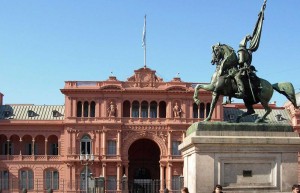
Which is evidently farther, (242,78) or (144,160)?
(144,160)

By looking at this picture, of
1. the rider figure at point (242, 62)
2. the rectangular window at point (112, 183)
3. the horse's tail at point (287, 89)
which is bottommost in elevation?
the rectangular window at point (112, 183)

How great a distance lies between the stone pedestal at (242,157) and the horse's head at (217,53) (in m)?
1.98

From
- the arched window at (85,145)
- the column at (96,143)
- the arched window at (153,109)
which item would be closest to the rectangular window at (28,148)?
the arched window at (85,145)

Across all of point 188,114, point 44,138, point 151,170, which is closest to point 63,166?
point 44,138

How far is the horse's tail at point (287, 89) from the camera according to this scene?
1680 cm

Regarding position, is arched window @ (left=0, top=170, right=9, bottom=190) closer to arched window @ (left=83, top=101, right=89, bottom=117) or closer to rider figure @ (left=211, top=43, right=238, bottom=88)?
arched window @ (left=83, top=101, right=89, bottom=117)

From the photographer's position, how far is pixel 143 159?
8131cm

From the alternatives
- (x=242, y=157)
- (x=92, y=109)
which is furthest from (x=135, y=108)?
(x=242, y=157)

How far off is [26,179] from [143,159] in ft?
51.3

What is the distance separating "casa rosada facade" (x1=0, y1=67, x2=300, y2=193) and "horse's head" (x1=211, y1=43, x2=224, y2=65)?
191 feet

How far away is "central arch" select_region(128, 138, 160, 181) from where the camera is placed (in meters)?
80.6

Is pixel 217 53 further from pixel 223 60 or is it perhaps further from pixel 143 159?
pixel 143 159

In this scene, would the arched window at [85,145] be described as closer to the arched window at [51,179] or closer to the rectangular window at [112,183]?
the rectangular window at [112,183]

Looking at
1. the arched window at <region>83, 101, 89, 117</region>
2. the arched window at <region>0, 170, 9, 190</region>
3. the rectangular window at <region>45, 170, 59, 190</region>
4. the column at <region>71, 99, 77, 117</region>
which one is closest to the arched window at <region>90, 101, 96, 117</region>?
the arched window at <region>83, 101, 89, 117</region>
